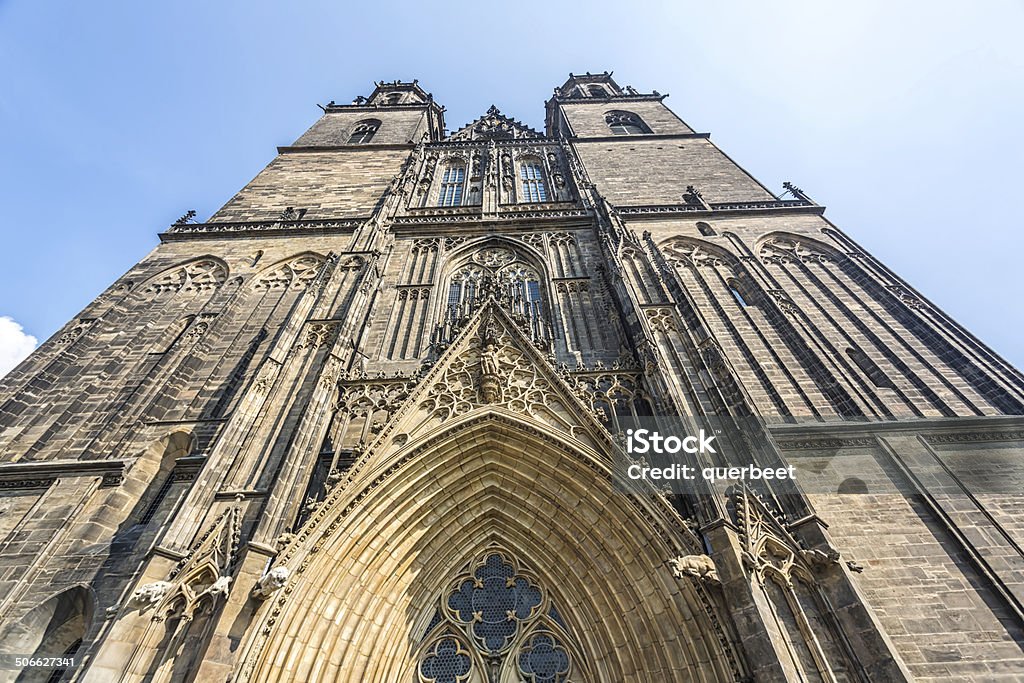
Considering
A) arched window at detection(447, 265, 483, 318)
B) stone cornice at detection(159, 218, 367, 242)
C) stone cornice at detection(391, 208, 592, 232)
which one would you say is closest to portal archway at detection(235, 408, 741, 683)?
arched window at detection(447, 265, 483, 318)

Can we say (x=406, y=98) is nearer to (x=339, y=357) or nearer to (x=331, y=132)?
(x=331, y=132)

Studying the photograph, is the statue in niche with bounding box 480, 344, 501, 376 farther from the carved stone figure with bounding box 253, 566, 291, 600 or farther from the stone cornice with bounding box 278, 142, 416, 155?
the stone cornice with bounding box 278, 142, 416, 155

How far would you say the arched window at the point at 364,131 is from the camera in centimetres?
2544

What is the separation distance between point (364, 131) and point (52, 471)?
23.0m

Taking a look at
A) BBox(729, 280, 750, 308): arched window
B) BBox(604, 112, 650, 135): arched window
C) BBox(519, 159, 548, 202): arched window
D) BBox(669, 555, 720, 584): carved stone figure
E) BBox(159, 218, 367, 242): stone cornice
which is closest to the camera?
BBox(669, 555, 720, 584): carved stone figure

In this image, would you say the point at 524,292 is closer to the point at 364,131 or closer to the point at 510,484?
the point at 510,484

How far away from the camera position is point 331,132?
25.5 meters

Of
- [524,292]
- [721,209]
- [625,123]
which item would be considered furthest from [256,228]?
[625,123]

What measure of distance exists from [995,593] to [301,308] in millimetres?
12689

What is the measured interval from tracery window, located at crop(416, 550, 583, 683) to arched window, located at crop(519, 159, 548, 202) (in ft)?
45.7

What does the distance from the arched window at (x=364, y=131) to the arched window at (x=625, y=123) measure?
12949mm

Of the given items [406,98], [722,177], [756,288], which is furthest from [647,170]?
[406,98]

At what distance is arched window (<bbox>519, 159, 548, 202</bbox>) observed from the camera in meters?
18.5

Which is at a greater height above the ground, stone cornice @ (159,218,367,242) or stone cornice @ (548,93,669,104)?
stone cornice @ (548,93,669,104)
